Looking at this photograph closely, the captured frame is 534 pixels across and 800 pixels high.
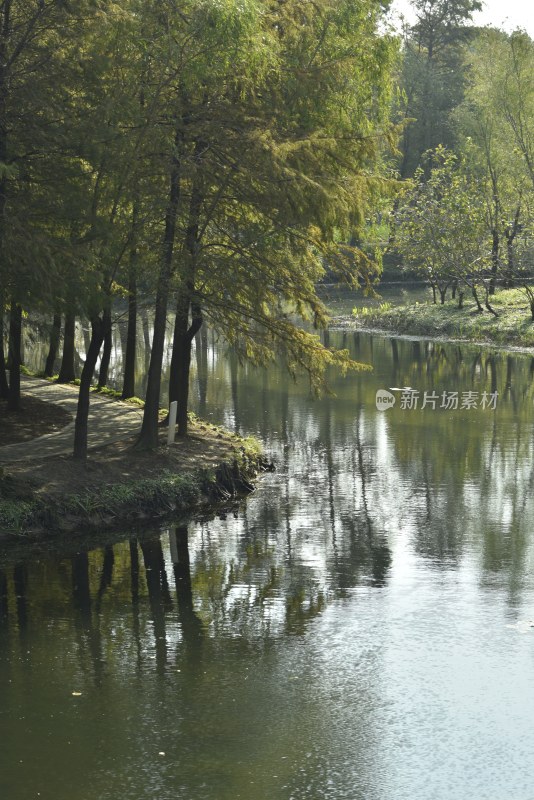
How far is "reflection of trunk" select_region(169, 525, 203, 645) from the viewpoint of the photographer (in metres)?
14.2

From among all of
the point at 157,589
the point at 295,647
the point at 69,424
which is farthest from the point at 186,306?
the point at 295,647

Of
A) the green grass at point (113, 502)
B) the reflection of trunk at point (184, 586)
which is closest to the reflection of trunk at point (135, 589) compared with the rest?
the reflection of trunk at point (184, 586)

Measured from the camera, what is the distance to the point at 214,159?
20906 mm

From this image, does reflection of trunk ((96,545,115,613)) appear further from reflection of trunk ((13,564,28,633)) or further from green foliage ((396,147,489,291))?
green foliage ((396,147,489,291))

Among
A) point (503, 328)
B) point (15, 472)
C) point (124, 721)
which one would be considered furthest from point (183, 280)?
point (503, 328)

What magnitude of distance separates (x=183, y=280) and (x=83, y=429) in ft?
11.1

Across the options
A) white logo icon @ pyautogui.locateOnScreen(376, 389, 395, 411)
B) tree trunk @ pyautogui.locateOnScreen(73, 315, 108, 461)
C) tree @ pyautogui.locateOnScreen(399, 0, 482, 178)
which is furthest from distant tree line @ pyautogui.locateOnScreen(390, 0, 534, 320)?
tree trunk @ pyautogui.locateOnScreen(73, 315, 108, 461)

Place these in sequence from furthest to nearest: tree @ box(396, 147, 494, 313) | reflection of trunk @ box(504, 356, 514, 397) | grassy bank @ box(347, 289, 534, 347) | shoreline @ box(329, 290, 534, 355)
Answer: tree @ box(396, 147, 494, 313) < grassy bank @ box(347, 289, 534, 347) < shoreline @ box(329, 290, 534, 355) < reflection of trunk @ box(504, 356, 514, 397)

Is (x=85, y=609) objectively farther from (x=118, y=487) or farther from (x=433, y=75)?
(x=433, y=75)

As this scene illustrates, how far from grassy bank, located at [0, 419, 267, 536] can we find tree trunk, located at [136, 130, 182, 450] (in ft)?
1.51

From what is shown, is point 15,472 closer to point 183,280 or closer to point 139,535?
point 139,535

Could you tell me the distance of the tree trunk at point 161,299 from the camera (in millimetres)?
20859

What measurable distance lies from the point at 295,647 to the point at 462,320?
43986mm

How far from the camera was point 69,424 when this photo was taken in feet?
81.8
